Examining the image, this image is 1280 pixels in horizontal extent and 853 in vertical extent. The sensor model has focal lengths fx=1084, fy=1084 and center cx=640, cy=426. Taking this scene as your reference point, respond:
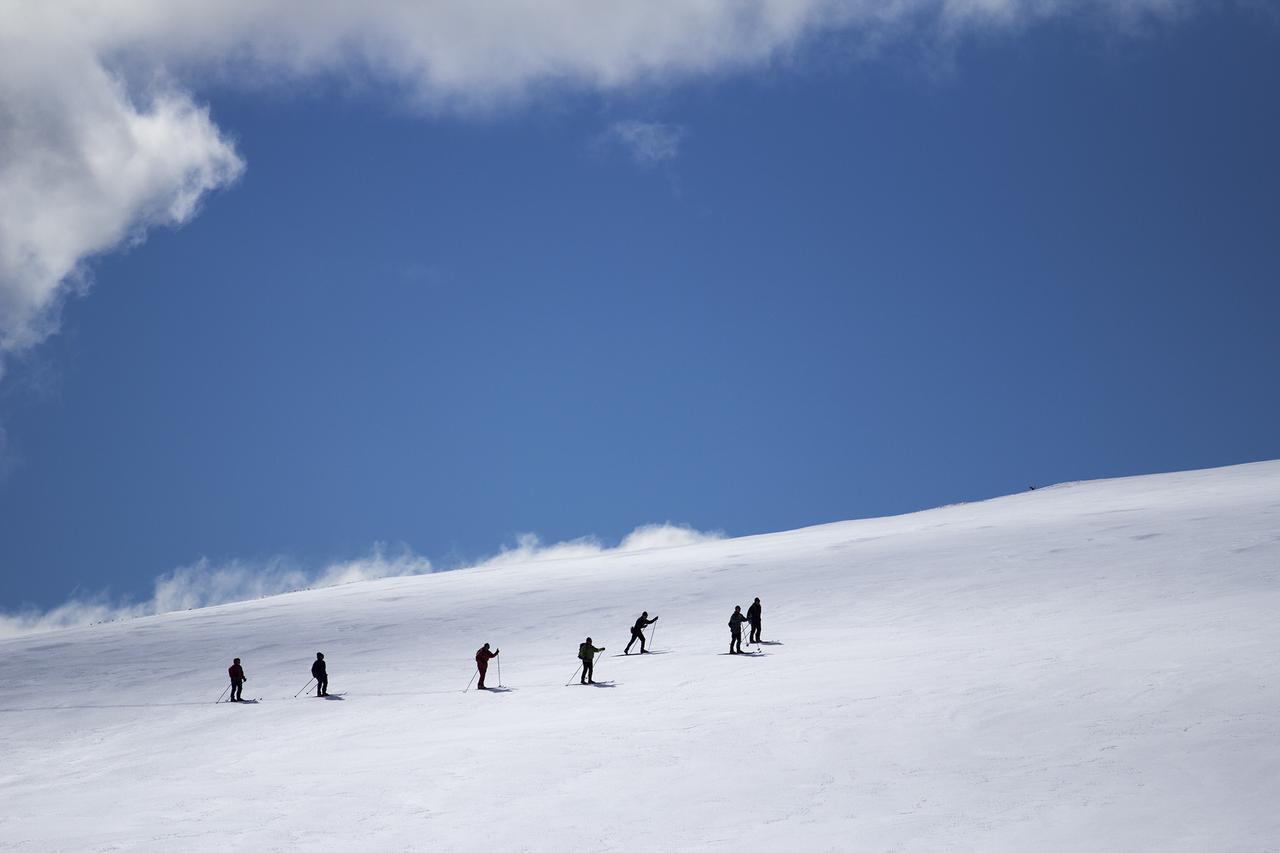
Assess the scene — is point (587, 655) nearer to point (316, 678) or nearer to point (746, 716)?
point (746, 716)

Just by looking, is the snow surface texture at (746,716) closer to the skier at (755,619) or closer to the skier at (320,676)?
the skier at (320,676)

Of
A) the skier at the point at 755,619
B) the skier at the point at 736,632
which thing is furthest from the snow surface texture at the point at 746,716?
the skier at the point at 755,619

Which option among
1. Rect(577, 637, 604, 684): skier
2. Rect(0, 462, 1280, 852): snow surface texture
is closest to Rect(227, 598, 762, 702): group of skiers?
Rect(577, 637, 604, 684): skier

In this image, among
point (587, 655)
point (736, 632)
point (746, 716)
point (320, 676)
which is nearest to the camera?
point (746, 716)

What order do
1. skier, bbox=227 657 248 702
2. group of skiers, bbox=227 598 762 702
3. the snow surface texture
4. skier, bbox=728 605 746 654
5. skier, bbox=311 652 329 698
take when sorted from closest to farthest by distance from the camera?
the snow surface texture < group of skiers, bbox=227 598 762 702 < skier, bbox=728 605 746 654 < skier, bbox=311 652 329 698 < skier, bbox=227 657 248 702

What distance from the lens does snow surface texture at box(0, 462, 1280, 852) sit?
37.7 feet

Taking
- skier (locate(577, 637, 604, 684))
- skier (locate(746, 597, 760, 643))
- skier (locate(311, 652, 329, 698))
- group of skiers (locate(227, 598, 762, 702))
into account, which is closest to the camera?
skier (locate(577, 637, 604, 684))

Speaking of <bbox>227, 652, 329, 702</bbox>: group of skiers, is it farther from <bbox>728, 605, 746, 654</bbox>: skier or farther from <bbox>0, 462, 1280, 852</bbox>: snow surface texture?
<bbox>728, 605, 746, 654</bbox>: skier

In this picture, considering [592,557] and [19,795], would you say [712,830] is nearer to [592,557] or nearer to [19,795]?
[19,795]

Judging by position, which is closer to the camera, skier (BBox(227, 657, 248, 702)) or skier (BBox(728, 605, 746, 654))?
skier (BBox(728, 605, 746, 654))

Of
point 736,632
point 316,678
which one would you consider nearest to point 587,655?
point 736,632

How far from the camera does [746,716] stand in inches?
615

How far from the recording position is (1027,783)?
11.8 meters

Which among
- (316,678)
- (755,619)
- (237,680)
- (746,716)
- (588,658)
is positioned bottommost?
(746,716)
